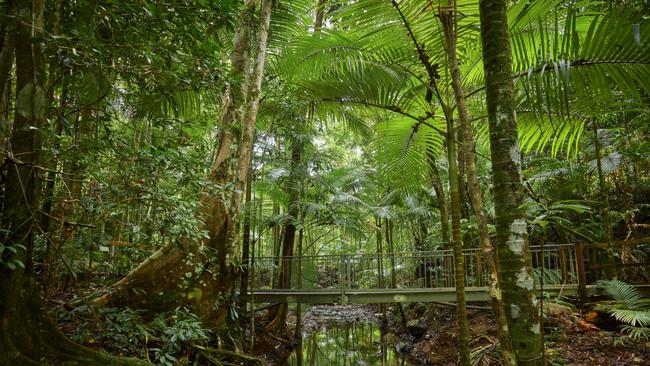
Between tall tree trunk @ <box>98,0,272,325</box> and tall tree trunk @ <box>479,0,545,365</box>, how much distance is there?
8.53 ft

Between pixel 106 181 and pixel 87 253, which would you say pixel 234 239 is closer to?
pixel 87 253

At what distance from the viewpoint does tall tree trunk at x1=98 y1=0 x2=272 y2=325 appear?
4652 mm

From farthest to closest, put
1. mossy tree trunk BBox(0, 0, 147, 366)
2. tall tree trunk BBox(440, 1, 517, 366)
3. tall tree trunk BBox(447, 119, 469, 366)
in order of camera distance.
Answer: tall tree trunk BBox(447, 119, 469, 366), tall tree trunk BBox(440, 1, 517, 366), mossy tree trunk BBox(0, 0, 147, 366)

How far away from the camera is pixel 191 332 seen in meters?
4.11

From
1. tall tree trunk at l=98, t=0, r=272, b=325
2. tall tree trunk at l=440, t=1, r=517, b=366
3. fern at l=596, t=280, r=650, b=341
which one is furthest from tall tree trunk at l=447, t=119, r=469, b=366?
fern at l=596, t=280, r=650, b=341

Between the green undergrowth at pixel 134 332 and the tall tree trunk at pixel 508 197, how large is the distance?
124 inches

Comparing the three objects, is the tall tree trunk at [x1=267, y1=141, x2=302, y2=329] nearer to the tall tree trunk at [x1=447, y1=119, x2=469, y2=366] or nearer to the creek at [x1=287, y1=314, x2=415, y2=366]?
the creek at [x1=287, y1=314, x2=415, y2=366]

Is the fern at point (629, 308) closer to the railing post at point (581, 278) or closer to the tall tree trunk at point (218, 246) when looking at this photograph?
the railing post at point (581, 278)

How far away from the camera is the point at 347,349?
11.5m

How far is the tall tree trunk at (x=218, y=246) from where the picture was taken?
15.3ft

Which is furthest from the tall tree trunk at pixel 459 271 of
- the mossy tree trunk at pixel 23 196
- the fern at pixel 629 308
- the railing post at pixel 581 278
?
the railing post at pixel 581 278

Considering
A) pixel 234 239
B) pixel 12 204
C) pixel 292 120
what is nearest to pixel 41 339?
pixel 12 204

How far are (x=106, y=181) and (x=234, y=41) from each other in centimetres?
347

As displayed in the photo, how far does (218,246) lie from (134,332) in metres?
1.56
